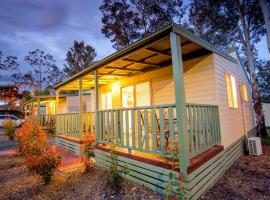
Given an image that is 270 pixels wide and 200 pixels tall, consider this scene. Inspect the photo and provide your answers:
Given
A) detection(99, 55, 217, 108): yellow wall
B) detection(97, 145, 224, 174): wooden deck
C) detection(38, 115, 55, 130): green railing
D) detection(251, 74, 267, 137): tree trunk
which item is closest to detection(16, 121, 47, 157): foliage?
detection(97, 145, 224, 174): wooden deck

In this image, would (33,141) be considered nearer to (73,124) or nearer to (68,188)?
(68,188)

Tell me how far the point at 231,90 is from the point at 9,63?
98.5 feet

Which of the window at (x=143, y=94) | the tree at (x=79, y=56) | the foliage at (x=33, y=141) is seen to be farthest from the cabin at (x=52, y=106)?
the tree at (x=79, y=56)

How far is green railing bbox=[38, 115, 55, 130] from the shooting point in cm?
1170

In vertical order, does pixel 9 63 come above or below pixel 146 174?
above

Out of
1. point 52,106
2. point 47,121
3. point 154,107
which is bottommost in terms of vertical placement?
point 47,121

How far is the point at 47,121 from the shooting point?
1230cm

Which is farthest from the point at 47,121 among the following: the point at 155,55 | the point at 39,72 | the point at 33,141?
the point at 39,72

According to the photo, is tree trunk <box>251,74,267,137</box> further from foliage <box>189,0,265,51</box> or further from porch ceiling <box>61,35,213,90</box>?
porch ceiling <box>61,35,213,90</box>

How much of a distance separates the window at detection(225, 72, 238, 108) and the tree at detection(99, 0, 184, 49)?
9273 mm

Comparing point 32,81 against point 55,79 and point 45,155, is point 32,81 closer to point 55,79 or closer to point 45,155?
point 55,79

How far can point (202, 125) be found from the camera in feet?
11.2

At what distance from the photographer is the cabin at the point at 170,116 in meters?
2.79

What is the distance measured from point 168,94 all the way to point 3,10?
18.7 metres
